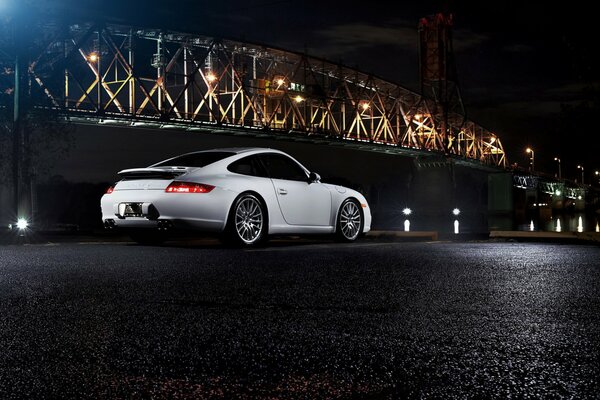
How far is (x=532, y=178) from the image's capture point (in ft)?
422

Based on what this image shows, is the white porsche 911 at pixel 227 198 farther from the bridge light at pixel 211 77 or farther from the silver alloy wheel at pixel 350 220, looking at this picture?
the bridge light at pixel 211 77

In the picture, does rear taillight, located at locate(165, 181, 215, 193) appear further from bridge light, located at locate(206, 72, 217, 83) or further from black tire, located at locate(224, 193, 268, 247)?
bridge light, located at locate(206, 72, 217, 83)

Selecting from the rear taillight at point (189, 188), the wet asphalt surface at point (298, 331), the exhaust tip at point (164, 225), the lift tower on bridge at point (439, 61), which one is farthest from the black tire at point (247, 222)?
the lift tower on bridge at point (439, 61)

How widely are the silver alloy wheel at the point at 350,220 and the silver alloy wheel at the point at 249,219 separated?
2.08 metres

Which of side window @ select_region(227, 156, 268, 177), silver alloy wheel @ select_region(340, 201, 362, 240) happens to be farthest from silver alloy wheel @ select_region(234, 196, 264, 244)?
silver alloy wheel @ select_region(340, 201, 362, 240)

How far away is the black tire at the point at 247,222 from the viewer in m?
12.1

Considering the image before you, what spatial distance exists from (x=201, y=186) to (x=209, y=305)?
554 centimetres

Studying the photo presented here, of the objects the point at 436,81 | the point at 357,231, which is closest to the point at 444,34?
the point at 436,81

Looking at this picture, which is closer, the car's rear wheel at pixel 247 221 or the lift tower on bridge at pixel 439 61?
the car's rear wheel at pixel 247 221

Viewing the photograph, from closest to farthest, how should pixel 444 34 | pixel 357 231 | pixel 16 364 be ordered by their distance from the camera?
pixel 16 364, pixel 357 231, pixel 444 34

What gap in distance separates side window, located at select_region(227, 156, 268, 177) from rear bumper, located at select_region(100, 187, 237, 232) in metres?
0.61

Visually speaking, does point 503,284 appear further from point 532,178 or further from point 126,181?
point 532,178

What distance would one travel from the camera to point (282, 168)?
1330 cm

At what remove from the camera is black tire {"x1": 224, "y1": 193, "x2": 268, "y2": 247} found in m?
12.1
